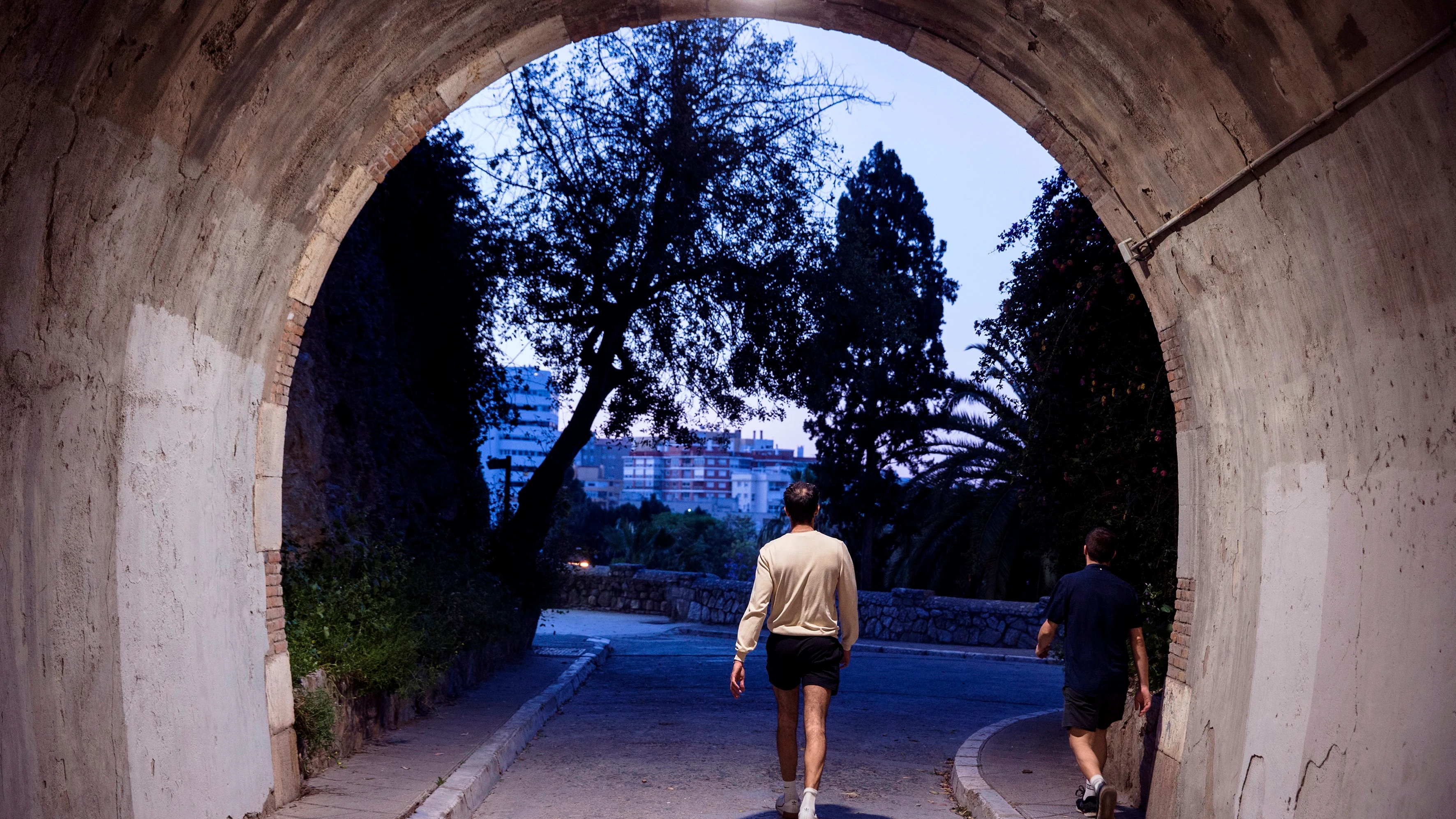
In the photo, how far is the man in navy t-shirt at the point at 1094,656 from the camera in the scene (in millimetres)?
6941

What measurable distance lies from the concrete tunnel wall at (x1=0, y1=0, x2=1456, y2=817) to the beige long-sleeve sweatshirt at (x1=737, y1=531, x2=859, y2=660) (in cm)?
207

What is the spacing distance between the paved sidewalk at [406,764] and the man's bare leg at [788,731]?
220 centimetres

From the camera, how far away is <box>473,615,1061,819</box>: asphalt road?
7.97 metres

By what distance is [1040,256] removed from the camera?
11.2 metres

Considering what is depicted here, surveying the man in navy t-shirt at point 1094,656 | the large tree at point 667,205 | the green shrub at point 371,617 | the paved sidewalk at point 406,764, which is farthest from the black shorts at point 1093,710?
the large tree at point 667,205

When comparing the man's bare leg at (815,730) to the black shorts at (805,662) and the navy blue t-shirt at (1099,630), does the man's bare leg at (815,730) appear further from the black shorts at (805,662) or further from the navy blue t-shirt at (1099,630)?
the navy blue t-shirt at (1099,630)

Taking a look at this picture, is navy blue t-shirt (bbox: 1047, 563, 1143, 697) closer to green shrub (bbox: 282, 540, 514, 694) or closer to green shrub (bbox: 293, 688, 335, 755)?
green shrub (bbox: 293, 688, 335, 755)

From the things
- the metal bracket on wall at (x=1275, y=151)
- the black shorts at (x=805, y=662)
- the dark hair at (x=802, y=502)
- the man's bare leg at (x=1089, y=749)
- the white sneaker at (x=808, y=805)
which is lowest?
the white sneaker at (x=808, y=805)

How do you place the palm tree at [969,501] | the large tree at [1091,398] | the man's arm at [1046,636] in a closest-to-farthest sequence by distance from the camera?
the man's arm at [1046,636] < the large tree at [1091,398] < the palm tree at [969,501]

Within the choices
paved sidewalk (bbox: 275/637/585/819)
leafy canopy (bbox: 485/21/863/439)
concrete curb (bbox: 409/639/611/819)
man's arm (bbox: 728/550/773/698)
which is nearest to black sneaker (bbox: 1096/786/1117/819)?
man's arm (bbox: 728/550/773/698)

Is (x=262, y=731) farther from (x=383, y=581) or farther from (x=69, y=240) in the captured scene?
(x=383, y=581)

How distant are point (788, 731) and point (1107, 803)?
1.81 m

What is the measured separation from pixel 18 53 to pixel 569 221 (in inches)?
559

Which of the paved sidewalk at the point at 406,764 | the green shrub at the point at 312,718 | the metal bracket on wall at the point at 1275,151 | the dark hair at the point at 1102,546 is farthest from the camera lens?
the green shrub at the point at 312,718
